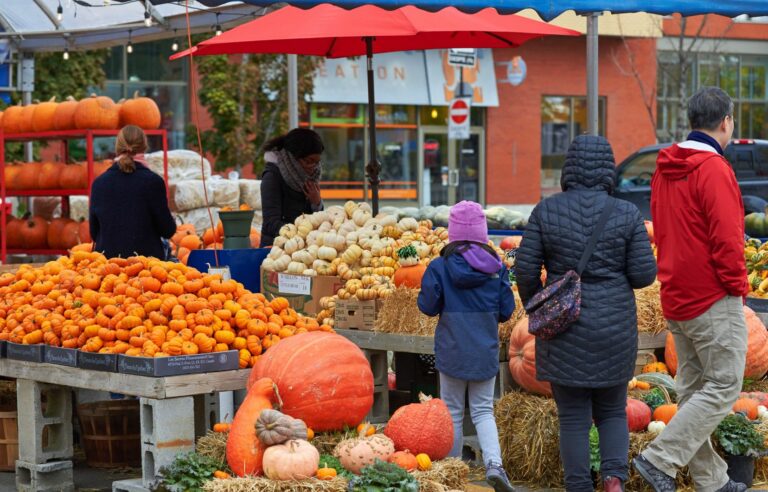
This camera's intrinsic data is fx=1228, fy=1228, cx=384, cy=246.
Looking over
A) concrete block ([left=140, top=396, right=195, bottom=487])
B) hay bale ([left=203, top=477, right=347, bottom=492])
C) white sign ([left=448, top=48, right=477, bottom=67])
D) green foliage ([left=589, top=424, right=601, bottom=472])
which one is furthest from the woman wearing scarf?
white sign ([left=448, top=48, right=477, bottom=67])

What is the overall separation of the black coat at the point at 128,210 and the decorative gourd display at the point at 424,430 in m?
3.12

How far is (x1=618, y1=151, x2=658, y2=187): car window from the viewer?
18969mm

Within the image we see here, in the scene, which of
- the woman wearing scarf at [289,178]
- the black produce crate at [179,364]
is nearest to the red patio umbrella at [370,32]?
the woman wearing scarf at [289,178]

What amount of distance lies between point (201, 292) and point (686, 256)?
8.82 ft

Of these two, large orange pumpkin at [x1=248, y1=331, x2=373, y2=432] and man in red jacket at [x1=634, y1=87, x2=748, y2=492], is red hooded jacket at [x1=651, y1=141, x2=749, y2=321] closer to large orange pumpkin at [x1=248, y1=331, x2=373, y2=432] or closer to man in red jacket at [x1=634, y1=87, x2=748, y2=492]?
man in red jacket at [x1=634, y1=87, x2=748, y2=492]

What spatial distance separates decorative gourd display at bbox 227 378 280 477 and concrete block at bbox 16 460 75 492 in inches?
56.0

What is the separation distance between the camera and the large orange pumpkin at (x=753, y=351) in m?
7.61

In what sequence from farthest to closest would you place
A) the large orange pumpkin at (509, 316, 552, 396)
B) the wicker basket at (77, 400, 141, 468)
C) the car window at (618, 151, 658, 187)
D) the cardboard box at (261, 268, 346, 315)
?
the car window at (618, 151, 658, 187) < the cardboard box at (261, 268, 346, 315) < the wicker basket at (77, 400, 141, 468) < the large orange pumpkin at (509, 316, 552, 396)

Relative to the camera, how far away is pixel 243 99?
22.9 meters

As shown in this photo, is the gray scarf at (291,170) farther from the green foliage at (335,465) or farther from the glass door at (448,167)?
the glass door at (448,167)

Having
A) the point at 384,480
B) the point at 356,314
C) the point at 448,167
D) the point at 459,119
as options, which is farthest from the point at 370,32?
the point at 448,167

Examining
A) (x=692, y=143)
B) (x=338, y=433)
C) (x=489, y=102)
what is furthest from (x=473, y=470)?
(x=489, y=102)

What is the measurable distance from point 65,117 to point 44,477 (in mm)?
5884

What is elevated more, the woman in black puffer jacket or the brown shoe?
the woman in black puffer jacket
